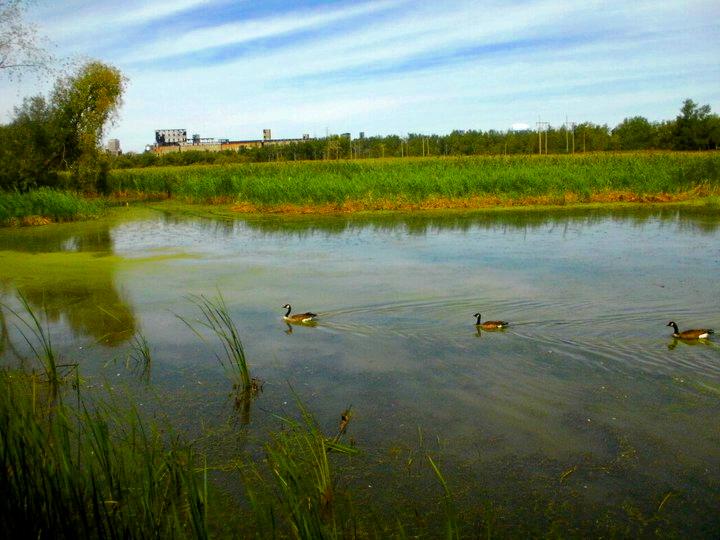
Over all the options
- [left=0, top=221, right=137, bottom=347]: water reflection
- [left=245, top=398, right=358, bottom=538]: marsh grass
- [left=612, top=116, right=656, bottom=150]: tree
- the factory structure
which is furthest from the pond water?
the factory structure

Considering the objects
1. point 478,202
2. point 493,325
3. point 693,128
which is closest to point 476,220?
point 478,202

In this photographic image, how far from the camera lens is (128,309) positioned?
24.0ft

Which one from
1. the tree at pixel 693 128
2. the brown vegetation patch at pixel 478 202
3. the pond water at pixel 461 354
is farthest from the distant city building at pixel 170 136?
the pond water at pixel 461 354

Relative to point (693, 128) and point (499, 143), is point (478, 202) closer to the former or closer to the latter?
point (693, 128)

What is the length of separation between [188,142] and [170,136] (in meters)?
9.30

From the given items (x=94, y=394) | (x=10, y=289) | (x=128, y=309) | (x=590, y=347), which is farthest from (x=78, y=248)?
(x=590, y=347)

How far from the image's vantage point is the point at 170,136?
102250 millimetres

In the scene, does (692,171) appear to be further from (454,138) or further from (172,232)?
(454,138)

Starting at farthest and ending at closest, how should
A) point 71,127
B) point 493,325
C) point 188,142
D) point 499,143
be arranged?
point 188,142 → point 499,143 → point 71,127 → point 493,325

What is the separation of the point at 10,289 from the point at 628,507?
7943 mm

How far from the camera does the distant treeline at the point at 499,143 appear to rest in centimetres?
4347

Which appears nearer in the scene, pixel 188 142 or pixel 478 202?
pixel 478 202

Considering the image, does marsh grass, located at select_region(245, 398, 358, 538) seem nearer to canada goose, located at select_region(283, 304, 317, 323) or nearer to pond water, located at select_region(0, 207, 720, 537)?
pond water, located at select_region(0, 207, 720, 537)

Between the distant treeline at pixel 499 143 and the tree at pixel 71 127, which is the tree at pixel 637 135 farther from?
the tree at pixel 71 127
